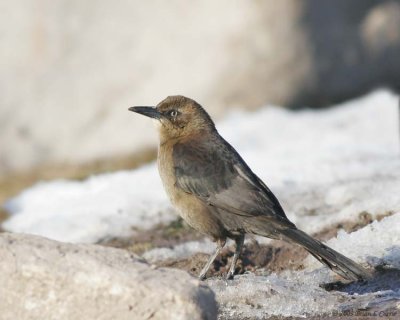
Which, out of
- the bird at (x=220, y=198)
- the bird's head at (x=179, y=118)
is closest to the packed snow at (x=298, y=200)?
the bird at (x=220, y=198)

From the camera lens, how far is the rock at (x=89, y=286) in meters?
5.00

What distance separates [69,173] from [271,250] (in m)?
5.89

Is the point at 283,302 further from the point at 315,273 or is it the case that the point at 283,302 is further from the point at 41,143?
the point at 41,143

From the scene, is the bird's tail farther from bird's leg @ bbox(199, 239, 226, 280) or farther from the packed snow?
bird's leg @ bbox(199, 239, 226, 280)

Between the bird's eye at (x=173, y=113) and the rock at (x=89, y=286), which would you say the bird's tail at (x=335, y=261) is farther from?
the bird's eye at (x=173, y=113)

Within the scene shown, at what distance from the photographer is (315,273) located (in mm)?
7371

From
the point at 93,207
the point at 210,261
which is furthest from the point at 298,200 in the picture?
A: the point at 210,261

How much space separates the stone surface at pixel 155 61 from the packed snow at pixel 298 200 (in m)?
0.59

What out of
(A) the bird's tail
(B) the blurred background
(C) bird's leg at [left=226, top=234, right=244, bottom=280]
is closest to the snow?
(B) the blurred background

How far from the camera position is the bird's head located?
27.2ft

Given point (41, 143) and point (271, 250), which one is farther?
point (41, 143)

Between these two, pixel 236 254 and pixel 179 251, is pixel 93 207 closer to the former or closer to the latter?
pixel 179 251

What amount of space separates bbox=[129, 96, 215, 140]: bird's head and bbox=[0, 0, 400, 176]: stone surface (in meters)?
5.58

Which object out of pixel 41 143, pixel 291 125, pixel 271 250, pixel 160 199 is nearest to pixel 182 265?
pixel 271 250
